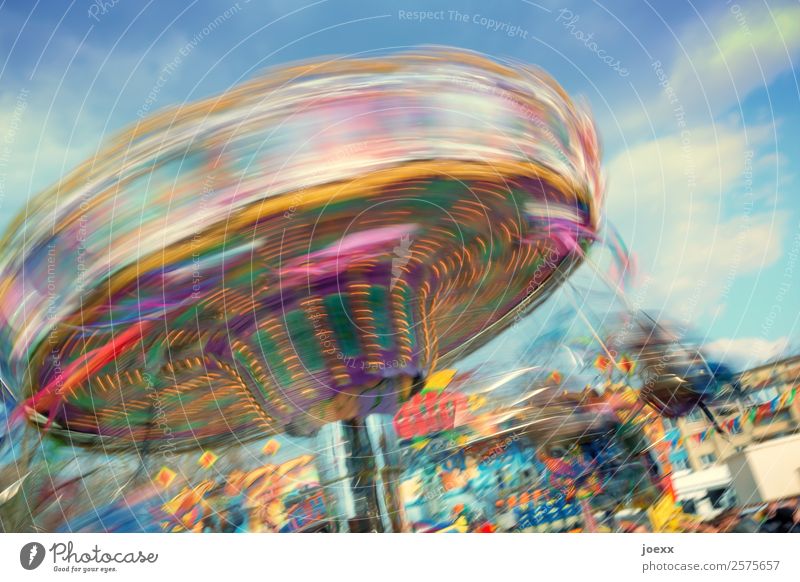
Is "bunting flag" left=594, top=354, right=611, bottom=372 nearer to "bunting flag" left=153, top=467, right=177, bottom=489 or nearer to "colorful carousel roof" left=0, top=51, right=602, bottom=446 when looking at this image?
"colorful carousel roof" left=0, top=51, right=602, bottom=446

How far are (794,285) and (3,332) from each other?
840 cm

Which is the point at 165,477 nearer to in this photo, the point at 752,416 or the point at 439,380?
the point at 439,380

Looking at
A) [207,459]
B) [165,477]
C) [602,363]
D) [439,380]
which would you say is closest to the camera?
[165,477]

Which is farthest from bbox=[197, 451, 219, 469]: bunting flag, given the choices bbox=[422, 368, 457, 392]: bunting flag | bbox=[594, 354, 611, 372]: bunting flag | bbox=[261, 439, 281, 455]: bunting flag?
bbox=[594, 354, 611, 372]: bunting flag

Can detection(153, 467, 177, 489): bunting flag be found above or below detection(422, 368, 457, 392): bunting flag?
below

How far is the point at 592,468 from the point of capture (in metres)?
7.30

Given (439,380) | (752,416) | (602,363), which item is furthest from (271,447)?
(752,416)

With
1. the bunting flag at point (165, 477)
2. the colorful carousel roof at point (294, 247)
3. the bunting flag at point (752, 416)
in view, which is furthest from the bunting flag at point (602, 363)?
the bunting flag at point (165, 477)

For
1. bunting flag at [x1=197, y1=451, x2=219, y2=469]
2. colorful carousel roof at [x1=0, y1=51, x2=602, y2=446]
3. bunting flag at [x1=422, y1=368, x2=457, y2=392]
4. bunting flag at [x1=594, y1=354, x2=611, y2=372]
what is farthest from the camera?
bunting flag at [x1=594, y1=354, x2=611, y2=372]

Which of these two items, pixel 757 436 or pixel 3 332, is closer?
pixel 3 332

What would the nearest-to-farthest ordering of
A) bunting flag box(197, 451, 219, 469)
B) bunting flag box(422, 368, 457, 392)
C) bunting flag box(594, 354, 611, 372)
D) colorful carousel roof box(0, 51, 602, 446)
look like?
colorful carousel roof box(0, 51, 602, 446)
bunting flag box(197, 451, 219, 469)
bunting flag box(422, 368, 457, 392)
bunting flag box(594, 354, 611, 372)
